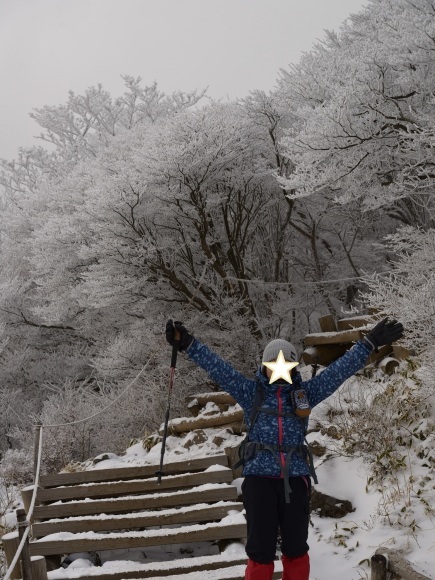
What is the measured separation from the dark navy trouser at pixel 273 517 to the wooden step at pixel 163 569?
1810 millimetres

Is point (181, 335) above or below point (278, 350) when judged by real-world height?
above

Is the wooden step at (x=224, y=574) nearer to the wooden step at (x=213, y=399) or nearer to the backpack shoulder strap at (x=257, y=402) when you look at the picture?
the backpack shoulder strap at (x=257, y=402)

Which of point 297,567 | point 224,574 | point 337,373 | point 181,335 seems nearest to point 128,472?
point 224,574

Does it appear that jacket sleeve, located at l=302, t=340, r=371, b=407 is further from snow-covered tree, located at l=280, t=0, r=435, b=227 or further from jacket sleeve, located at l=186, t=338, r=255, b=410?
snow-covered tree, located at l=280, t=0, r=435, b=227

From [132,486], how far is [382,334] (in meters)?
4.38

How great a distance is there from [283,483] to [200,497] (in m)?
3.15

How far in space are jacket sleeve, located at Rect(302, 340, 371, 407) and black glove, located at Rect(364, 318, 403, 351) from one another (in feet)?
0.17

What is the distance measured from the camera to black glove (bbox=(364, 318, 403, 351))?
3662mm

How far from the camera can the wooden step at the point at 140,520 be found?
6.05 meters

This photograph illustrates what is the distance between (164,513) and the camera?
20.3ft

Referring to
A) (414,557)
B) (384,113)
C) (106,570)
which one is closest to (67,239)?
(384,113)

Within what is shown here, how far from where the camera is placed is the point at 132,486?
6914 mm

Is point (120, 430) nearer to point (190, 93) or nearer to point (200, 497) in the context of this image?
point (200, 497)

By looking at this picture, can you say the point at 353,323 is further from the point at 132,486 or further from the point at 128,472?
the point at 132,486
